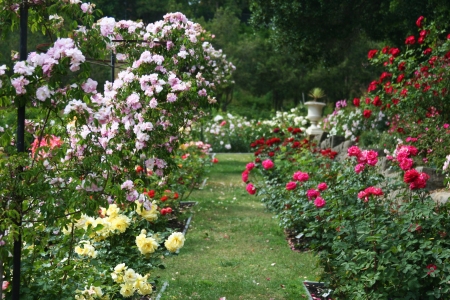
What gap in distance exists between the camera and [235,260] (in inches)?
199

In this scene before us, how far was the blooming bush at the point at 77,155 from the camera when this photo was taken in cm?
246

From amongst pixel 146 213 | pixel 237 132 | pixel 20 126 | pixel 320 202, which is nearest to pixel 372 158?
pixel 320 202

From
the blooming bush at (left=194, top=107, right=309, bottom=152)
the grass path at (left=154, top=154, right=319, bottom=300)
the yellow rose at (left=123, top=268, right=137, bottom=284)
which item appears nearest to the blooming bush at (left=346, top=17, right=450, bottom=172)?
the grass path at (left=154, top=154, right=319, bottom=300)

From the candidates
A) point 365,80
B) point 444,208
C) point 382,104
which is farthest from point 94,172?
point 365,80

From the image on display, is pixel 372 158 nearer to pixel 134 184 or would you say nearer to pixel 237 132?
pixel 134 184

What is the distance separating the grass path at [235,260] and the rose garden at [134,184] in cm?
14

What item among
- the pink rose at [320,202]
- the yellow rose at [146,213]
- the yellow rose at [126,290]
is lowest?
the yellow rose at [126,290]

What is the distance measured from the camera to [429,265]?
3.19 m

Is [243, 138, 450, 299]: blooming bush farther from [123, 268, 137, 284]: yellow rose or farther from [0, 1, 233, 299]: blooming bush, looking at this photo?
[123, 268, 137, 284]: yellow rose

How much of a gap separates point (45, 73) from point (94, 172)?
57 cm

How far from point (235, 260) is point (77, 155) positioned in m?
2.17

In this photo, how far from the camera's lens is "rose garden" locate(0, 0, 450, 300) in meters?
2.54

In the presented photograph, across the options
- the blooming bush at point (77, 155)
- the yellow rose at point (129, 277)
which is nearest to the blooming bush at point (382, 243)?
the blooming bush at point (77, 155)

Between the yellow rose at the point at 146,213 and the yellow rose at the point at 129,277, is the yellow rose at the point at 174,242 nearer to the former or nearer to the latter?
the yellow rose at the point at 129,277
